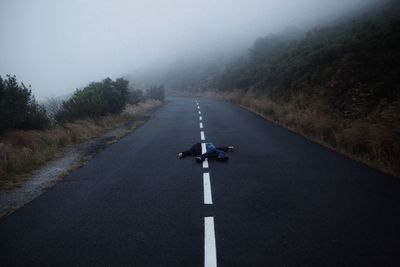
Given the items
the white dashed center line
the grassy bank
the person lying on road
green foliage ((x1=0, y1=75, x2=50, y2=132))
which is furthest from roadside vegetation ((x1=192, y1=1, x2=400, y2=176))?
green foliage ((x1=0, y1=75, x2=50, y2=132))

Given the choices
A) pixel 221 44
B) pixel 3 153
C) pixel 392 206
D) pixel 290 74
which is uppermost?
pixel 221 44

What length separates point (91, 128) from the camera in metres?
14.2

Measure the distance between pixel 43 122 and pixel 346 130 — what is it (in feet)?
38.6

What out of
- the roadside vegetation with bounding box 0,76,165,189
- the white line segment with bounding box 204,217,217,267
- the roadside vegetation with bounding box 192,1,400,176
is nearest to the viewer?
the white line segment with bounding box 204,217,217,267

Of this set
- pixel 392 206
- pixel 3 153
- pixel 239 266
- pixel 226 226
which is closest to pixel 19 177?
pixel 3 153

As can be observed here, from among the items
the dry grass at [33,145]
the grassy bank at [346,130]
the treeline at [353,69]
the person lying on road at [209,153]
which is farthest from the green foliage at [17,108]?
the treeline at [353,69]

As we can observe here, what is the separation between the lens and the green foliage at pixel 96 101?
16.0 metres

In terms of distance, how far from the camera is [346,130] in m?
9.45

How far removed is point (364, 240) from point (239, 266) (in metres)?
1.75

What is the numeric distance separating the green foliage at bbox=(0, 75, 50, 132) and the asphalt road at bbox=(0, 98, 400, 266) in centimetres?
520

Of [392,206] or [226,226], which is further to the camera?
[392,206]

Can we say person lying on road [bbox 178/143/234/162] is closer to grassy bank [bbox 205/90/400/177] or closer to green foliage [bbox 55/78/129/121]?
grassy bank [bbox 205/90/400/177]

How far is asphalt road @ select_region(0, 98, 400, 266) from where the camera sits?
12.3 feet

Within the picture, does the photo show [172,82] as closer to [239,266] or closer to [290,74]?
[290,74]
